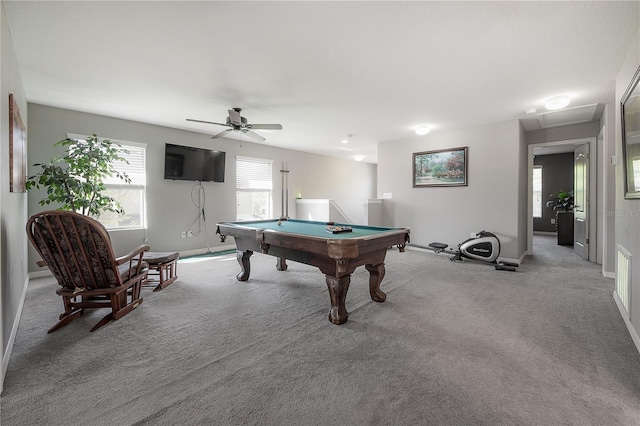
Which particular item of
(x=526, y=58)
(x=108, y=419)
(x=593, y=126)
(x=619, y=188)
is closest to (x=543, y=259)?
(x=593, y=126)

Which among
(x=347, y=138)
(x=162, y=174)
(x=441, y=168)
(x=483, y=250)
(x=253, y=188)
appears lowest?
(x=483, y=250)

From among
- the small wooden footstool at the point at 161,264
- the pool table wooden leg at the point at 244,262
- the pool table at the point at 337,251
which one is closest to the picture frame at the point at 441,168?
the pool table at the point at 337,251

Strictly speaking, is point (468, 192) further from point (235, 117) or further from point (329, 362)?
point (329, 362)

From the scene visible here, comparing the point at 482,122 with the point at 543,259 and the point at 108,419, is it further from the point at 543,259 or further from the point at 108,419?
the point at 108,419

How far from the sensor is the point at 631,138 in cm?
213

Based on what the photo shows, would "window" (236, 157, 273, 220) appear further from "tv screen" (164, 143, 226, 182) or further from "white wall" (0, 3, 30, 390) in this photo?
"white wall" (0, 3, 30, 390)

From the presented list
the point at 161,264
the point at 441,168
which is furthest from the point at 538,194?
the point at 161,264

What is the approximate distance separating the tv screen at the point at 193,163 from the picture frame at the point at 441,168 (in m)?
4.11

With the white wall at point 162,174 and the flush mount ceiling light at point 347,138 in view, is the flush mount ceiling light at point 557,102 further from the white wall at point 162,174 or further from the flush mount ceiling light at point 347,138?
the white wall at point 162,174

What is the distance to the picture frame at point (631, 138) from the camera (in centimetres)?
199

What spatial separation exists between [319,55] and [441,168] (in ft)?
12.5

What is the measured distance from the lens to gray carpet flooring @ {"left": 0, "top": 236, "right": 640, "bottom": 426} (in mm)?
1399

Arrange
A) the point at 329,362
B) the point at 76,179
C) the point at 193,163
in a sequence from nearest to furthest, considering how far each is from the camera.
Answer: the point at 329,362 → the point at 76,179 → the point at 193,163

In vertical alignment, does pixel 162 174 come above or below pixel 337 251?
above
